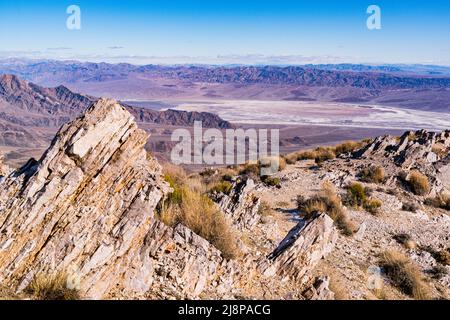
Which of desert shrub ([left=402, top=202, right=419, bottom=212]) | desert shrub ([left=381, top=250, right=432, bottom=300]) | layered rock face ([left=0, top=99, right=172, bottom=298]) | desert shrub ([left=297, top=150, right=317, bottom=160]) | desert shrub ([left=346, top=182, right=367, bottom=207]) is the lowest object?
desert shrub ([left=381, top=250, right=432, bottom=300])

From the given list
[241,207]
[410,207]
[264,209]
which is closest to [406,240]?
[410,207]

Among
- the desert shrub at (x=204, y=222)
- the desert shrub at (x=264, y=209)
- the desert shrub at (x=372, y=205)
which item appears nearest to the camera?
the desert shrub at (x=204, y=222)

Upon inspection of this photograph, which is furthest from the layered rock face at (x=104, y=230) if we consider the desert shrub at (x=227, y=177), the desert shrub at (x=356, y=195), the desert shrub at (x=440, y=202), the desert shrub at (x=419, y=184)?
the desert shrub at (x=419, y=184)

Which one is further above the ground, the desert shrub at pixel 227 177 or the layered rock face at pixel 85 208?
the layered rock face at pixel 85 208

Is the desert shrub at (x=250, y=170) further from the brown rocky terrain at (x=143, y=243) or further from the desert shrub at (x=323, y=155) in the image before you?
the brown rocky terrain at (x=143, y=243)

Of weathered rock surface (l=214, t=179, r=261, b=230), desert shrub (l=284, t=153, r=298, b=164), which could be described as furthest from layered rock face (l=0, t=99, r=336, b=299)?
desert shrub (l=284, t=153, r=298, b=164)

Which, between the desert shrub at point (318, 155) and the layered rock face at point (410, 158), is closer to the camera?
the layered rock face at point (410, 158)

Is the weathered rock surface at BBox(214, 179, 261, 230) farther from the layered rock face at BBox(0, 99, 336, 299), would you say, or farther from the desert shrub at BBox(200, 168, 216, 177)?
the desert shrub at BBox(200, 168, 216, 177)

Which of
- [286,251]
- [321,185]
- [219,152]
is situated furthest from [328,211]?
[219,152]

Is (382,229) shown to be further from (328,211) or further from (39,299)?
(39,299)
